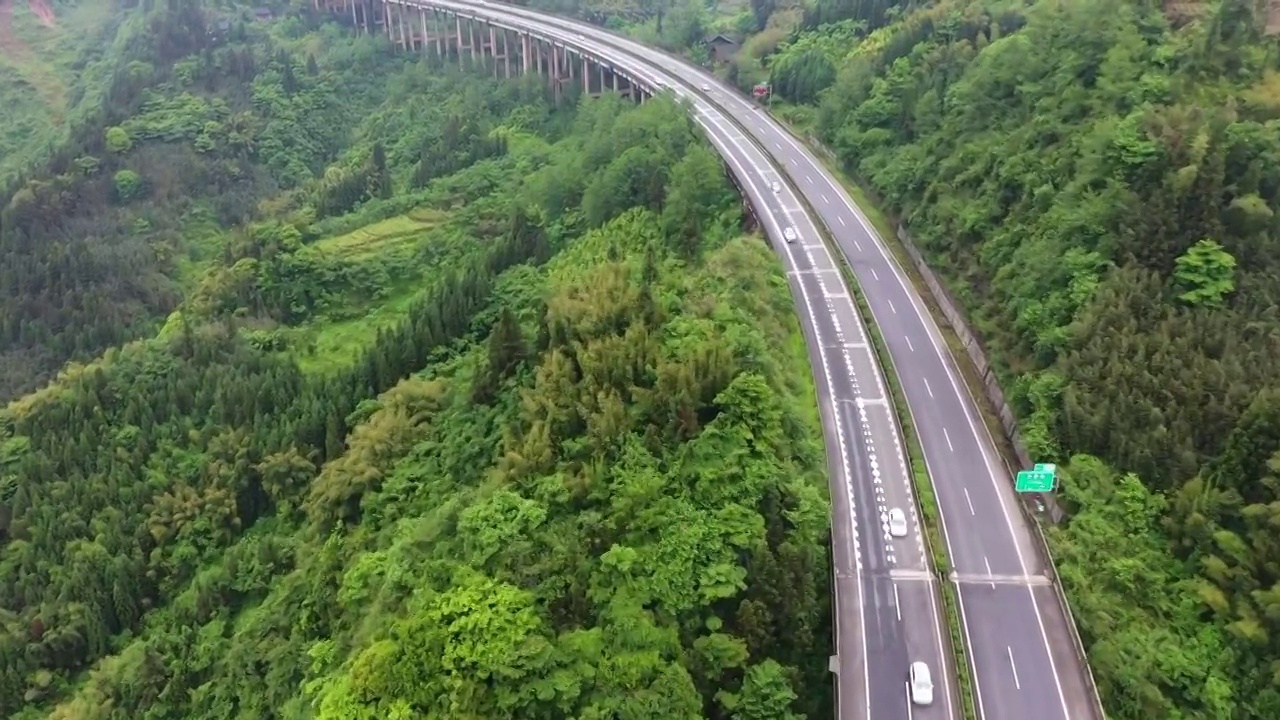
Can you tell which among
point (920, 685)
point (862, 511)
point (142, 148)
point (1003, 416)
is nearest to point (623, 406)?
point (862, 511)

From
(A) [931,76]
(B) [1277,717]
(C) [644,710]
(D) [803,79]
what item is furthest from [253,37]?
(B) [1277,717]

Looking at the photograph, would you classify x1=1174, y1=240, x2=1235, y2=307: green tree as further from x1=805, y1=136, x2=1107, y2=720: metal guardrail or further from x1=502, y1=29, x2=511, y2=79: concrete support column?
x1=502, y1=29, x2=511, y2=79: concrete support column

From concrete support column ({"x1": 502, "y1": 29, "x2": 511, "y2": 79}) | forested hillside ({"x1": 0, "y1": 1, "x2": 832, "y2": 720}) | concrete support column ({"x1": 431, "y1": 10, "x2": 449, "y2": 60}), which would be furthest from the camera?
concrete support column ({"x1": 431, "y1": 10, "x2": 449, "y2": 60})

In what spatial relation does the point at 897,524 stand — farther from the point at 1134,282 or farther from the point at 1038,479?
the point at 1134,282

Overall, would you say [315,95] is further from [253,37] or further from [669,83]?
[669,83]

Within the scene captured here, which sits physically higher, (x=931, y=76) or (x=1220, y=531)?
(x=931, y=76)

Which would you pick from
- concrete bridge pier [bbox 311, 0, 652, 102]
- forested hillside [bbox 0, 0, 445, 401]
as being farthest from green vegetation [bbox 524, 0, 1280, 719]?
forested hillside [bbox 0, 0, 445, 401]
